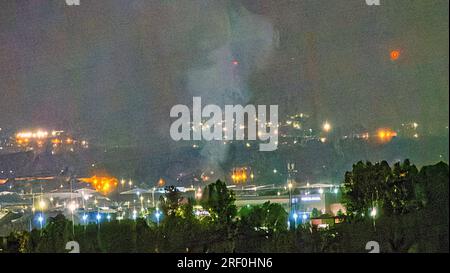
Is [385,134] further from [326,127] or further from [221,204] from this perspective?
[221,204]

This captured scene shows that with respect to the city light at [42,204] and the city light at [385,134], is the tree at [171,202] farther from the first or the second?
the city light at [385,134]

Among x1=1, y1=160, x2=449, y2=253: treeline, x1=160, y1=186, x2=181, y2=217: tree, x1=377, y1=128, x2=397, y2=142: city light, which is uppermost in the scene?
x1=377, y1=128, x2=397, y2=142: city light

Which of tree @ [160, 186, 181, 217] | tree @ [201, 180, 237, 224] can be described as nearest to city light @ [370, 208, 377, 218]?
tree @ [201, 180, 237, 224]

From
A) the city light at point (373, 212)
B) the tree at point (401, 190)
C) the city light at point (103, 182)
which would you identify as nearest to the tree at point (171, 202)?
the city light at point (373, 212)

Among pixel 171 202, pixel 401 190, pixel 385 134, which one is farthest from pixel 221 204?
pixel 385 134

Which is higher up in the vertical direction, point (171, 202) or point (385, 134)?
point (385, 134)

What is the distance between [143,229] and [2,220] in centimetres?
550

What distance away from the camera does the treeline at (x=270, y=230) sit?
6.36m

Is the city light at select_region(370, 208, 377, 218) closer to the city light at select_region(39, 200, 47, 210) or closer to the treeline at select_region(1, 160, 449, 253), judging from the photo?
the treeline at select_region(1, 160, 449, 253)

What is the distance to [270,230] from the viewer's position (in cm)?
738

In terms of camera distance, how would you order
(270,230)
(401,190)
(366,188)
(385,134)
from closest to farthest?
1. (270,230)
2. (401,190)
3. (366,188)
4. (385,134)

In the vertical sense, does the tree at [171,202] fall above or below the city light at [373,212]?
above

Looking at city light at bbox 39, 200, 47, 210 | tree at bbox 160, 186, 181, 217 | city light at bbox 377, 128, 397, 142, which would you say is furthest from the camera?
city light at bbox 39, 200, 47, 210

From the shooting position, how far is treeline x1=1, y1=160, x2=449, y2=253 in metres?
6.36
